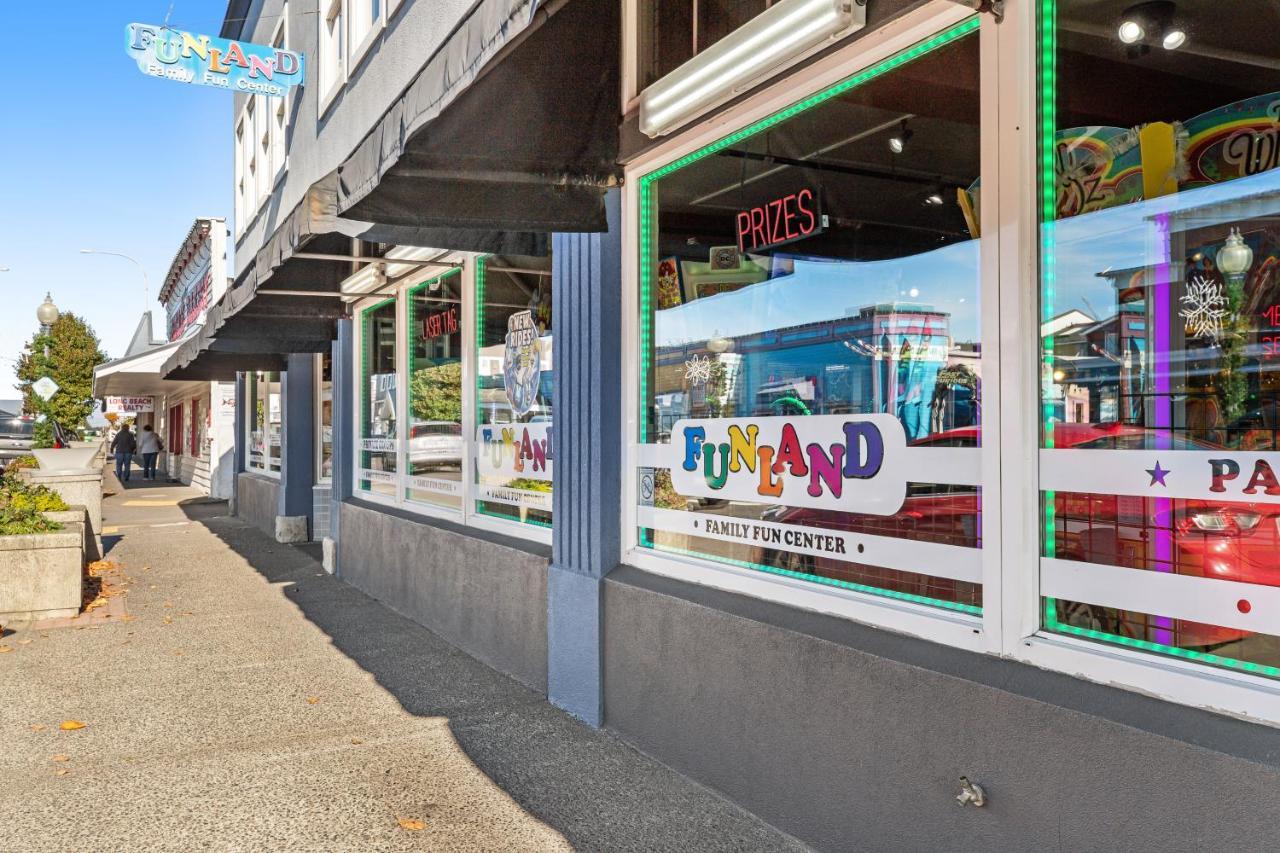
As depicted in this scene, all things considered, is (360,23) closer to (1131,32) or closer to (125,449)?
(1131,32)

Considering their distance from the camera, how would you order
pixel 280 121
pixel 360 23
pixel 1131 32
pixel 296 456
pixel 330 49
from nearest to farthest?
1. pixel 1131 32
2. pixel 360 23
3. pixel 330 49
4. pixel 296 456
5. pixel 280 121

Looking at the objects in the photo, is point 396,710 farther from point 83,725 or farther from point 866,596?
point 866,596

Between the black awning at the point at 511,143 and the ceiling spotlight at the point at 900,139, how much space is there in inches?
54.6

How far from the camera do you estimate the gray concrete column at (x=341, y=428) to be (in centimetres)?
988

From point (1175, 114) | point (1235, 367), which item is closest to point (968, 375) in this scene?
point (1235, 367)

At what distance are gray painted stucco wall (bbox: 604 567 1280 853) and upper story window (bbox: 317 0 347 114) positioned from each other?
25.5 feet

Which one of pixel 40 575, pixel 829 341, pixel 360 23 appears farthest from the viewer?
pixel 360 23

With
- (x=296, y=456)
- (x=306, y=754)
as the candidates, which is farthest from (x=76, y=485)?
(x=306, y=754)

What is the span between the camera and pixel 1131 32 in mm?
4133

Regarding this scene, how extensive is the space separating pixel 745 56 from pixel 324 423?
36.2ft

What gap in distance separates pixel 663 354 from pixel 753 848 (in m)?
2.30

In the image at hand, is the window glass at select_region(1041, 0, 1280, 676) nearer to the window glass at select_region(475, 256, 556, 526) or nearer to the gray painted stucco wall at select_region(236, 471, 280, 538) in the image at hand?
the window glass at select_region(475, 256, 556, 526)

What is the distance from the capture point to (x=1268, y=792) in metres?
2.17

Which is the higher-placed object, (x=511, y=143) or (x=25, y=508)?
(x=511, y=143)
